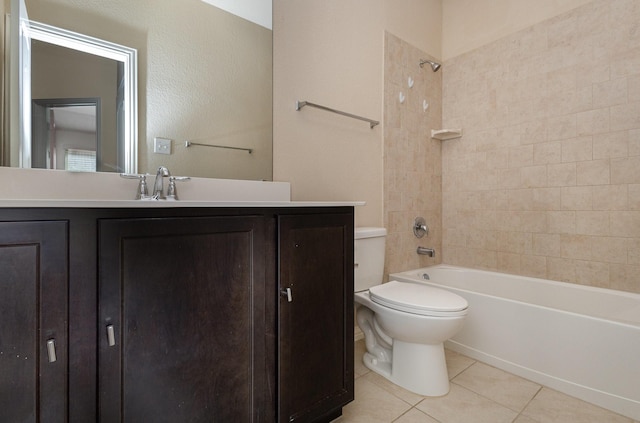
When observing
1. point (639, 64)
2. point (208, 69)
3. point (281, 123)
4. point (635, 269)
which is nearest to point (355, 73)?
point (281, 123)

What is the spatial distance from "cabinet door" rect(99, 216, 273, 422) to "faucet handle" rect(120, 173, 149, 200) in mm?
391

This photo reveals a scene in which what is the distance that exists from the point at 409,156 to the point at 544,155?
2.96 feet

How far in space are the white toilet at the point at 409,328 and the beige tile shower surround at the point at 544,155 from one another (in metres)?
0.58

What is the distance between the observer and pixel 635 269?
1768mm

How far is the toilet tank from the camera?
5.90 ft

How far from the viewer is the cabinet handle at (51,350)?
0.71 metres

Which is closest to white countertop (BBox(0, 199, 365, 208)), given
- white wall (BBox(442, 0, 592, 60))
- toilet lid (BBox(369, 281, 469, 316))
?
toilet lid (BBox(369, 281, 469, 316))

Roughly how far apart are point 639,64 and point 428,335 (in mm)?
1983

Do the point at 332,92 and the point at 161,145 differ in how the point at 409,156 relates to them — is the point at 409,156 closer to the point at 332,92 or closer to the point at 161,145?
the point at 332,92

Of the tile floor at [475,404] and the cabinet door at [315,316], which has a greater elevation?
the cabinet door at [315,316]

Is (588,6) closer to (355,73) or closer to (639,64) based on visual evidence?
(639,64)

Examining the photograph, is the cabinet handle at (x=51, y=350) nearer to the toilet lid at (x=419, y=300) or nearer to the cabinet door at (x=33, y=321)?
the cabinet door at (x=33, y=321)

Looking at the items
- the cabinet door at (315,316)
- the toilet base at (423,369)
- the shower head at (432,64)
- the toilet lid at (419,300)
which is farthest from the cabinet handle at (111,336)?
the shower head at (432,64)

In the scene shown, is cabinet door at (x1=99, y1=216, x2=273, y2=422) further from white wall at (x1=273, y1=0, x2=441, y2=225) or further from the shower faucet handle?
the shower faucet handle
